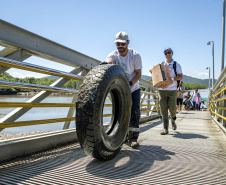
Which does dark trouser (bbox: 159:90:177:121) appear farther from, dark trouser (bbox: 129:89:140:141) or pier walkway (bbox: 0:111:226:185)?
pier walkway (bbox: 0:111:226:185)

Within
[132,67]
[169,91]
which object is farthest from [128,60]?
[169,91]

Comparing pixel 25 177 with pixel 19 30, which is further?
pixel 19 30

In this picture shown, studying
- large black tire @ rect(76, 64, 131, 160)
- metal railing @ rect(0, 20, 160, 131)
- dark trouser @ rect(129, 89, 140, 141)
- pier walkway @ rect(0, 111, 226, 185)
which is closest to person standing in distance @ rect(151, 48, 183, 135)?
dark trouser @ rect(129, 89, 140, 141)

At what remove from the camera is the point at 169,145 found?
334 cm

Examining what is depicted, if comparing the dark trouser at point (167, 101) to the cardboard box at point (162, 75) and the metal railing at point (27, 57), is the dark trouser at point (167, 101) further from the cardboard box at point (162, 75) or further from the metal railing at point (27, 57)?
the metal railing at point (27, 57)

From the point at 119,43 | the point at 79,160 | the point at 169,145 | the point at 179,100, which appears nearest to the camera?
the point at 79,160

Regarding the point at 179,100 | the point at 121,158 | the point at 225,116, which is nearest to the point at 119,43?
the point at 121,158

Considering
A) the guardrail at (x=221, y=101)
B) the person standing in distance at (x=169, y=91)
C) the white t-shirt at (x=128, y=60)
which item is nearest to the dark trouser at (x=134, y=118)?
the white t-shirt at (x=128, y=60)

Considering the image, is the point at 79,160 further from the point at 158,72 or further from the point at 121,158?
the point at 158,72

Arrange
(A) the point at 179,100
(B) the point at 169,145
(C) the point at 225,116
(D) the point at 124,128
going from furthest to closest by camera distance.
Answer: (A) the point at 179,100, (C) the point at 225,116, (B) the point at 169,145, (D) the point at 124,128

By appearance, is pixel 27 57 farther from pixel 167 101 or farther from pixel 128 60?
pixel 167 101

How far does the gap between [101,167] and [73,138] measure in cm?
136

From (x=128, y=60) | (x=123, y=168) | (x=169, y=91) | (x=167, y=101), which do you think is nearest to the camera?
(x=123, y=168)

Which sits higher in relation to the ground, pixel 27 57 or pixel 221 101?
pixel 27 57
